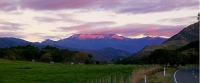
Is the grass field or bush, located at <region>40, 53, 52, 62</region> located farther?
bush, located at <region>40, 53, 52, 62</region>

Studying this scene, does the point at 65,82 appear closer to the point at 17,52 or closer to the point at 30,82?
the point at 30,82

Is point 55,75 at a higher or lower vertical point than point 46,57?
lower

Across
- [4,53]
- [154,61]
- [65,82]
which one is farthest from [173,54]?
[4,53]

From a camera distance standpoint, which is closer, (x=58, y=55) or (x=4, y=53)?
(x=4, y=53)

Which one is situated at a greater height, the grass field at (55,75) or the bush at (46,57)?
the bush at (46,57)

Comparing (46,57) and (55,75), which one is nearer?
(55,75)

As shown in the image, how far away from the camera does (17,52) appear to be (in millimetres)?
179000

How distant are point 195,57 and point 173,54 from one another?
20.8 meters

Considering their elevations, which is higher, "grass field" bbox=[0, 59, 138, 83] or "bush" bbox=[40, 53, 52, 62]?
"bush" bbox=[40, 53, 52, 62]

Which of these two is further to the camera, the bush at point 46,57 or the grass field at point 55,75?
the bush at point 46,57

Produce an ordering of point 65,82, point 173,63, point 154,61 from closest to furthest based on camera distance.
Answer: point 65,82
point 173,63
point 154,61

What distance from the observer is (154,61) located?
367 feet

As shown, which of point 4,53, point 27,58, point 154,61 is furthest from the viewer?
point 27,58

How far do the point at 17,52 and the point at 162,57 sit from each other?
96283mm
